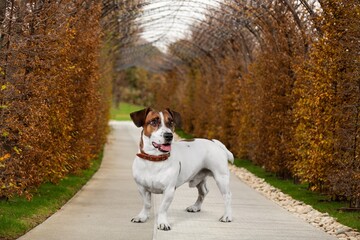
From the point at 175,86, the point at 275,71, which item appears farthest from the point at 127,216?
the point at 175,86

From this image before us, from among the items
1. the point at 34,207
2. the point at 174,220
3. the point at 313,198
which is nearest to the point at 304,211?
the point at 313,198

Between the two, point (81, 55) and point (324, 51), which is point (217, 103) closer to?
point (81, 55)

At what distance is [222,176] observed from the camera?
930cm

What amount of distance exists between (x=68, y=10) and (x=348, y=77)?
4699 millimetres

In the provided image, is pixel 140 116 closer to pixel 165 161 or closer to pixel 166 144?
pixel 166 144

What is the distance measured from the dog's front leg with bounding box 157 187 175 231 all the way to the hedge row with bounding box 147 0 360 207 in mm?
2939

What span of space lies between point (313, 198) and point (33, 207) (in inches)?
217

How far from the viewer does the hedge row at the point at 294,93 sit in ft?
35.5

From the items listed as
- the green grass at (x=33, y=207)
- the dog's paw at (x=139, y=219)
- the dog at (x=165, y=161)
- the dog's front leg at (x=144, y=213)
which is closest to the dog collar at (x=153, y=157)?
the dog at (x=165, y=161)

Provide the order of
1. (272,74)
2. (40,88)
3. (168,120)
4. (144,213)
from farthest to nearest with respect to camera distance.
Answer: (272,74)
(40,88)
(144,213)
(168,120)

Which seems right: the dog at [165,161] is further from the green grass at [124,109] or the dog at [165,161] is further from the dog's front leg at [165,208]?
the green grass at [124,109]

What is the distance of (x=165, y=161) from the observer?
8.48 meters

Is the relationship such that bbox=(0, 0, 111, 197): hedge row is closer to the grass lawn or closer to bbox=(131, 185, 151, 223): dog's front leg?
the grass lawn

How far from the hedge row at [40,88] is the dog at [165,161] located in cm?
144
